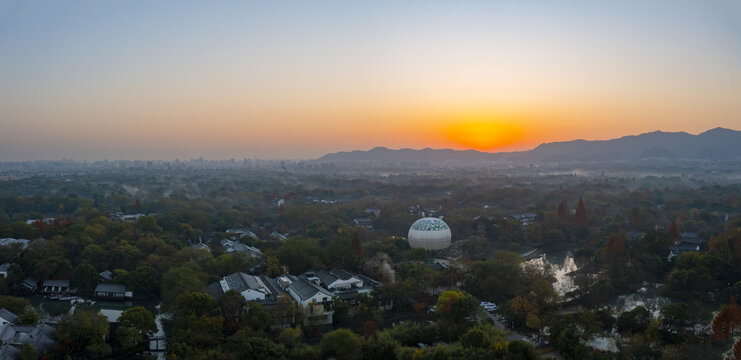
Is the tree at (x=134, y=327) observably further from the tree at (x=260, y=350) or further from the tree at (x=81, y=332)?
the tree at (x=260, y=350)

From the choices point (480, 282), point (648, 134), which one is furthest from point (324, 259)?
point (648, 134)

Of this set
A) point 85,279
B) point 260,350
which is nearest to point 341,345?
point 260,350

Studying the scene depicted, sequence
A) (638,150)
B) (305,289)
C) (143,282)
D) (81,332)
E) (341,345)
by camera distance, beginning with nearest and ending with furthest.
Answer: (341,345), (81,332), (305,289), (143,282), (638,150)

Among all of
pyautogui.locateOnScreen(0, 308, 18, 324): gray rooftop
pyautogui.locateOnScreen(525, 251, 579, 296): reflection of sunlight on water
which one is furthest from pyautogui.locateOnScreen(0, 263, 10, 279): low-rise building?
pyautogui.locateOnScreen(525, 251, 579, 296): reflection of sunlight on water

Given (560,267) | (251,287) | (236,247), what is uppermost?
(251,287)

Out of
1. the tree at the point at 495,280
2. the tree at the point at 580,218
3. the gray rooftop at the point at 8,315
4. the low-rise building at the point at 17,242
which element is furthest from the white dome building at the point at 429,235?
the low-rise building at the point at 17,242

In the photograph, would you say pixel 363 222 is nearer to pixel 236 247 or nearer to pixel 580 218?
pixel 236 247

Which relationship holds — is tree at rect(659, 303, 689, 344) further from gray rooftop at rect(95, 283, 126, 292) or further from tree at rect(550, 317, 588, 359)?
gray rooftop at rect(95, 283, 126, 292)
